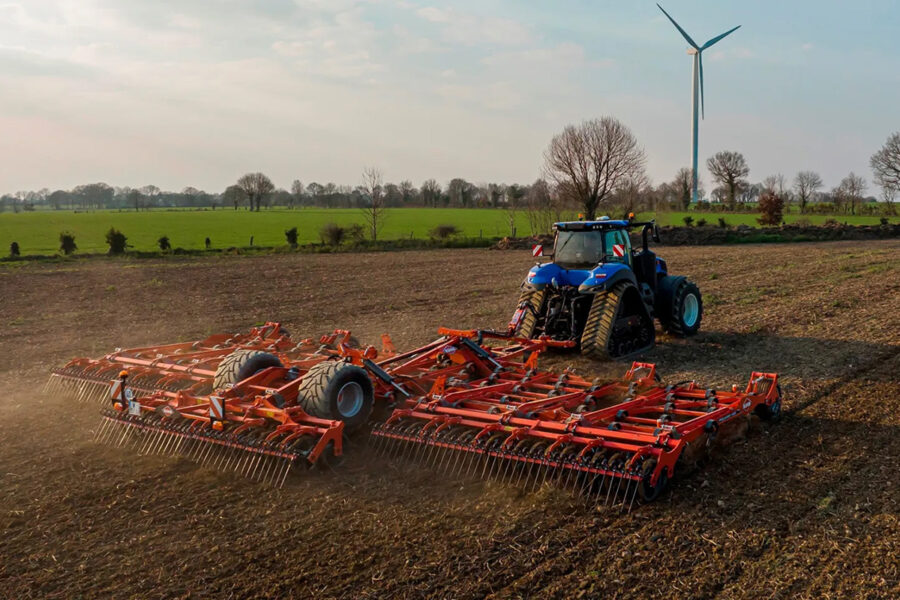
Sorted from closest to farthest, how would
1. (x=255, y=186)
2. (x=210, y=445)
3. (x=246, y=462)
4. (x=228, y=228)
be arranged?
1. (x=246, y=462)
2. (x=210, y=445)
3. (x=228, y=228)
4. (x=255, y=186)

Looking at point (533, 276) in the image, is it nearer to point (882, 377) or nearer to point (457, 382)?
point (457, 382)

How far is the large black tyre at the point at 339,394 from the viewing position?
19.9 ft

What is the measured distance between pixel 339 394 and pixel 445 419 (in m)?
0.96

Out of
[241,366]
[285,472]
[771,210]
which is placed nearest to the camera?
[285,472]

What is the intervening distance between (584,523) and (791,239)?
33.7 m

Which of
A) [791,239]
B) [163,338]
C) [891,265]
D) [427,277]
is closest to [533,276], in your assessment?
[163,338]

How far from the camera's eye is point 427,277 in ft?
71.0

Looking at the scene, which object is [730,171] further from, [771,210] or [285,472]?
[285,472]

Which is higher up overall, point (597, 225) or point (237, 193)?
point (237, 193)

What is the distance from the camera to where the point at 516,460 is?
5.67 m

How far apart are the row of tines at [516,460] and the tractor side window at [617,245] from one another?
4985mm

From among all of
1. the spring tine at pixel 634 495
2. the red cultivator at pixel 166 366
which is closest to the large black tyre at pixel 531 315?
the red cultivator at pixel 166 366

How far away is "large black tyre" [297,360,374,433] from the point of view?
19.9 ft

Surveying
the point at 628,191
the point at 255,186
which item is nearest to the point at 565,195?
the point at 628,191
